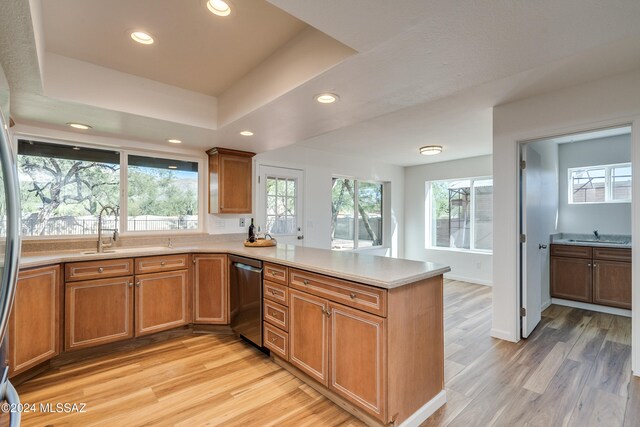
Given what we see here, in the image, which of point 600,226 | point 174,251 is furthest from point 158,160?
point 600,226

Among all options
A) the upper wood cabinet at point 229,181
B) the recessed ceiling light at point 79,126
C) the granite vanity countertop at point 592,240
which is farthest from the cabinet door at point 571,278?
the recessed ceiling light at point 79,126

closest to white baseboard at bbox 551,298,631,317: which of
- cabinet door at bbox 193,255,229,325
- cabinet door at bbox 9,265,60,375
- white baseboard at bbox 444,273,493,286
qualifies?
white baseboard at bbox 444,273,493,286

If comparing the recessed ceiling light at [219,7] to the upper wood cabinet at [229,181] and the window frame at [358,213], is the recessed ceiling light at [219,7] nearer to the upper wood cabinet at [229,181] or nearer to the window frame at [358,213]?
the upper wood cabinet at [229,181]

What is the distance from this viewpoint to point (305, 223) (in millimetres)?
4680

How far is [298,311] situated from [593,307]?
4073mm

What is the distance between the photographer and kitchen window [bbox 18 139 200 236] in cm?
273

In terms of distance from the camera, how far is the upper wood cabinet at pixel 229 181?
3.54 metres

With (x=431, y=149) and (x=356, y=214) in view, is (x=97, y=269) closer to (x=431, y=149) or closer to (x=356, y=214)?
(x=356, y=214)

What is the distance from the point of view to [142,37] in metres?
1.91

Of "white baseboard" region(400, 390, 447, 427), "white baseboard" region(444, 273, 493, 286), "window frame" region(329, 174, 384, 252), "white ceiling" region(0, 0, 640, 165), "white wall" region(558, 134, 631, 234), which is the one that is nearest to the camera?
"white ceiling" region(0, 0, 640, 165)

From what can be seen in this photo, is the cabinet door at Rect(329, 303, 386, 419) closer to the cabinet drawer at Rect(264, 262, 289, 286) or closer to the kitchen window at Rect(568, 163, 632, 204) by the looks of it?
the cabinet drawer at Rect(264, 262, 289, 286)

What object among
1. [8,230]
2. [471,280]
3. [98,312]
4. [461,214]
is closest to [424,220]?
[461,214]

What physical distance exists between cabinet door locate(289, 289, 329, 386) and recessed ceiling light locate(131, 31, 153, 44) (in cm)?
195

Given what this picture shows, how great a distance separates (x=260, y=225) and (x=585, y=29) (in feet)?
12.1
